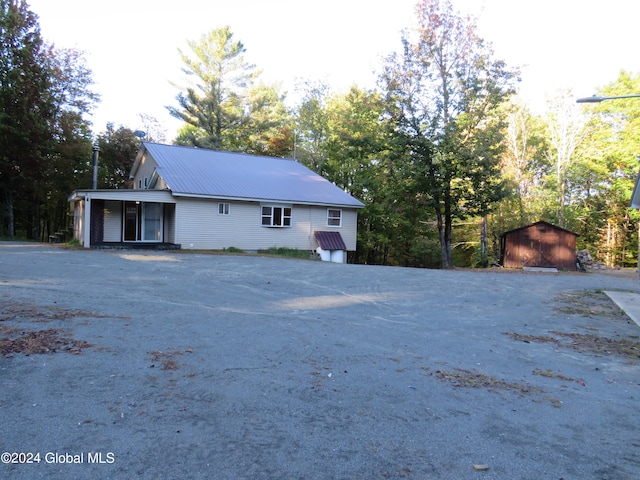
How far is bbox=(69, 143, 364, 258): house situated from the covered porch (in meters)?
0.04

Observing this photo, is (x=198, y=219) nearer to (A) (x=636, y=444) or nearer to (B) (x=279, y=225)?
(B) (x=279, y=225)

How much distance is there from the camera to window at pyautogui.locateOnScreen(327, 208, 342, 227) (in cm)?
2483

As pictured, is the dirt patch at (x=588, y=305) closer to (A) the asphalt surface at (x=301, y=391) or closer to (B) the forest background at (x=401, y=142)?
(A) the asphalt surface at (x=301, y=391)

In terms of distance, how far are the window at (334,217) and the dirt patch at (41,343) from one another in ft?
65.8

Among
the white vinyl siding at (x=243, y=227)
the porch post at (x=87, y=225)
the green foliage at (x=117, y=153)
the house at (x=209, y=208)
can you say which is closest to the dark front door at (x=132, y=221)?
the house at (x=209, y=208)

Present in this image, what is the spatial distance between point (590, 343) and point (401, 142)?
17.9m

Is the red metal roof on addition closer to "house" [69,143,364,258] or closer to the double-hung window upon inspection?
"house" [69,143,364,258]

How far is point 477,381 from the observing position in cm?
464

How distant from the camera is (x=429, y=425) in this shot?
11.5 ft

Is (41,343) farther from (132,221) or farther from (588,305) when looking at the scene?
(132,221)

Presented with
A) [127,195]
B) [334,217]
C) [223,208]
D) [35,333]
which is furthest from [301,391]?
[334,217]

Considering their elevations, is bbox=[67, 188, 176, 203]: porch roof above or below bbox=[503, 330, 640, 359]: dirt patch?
above

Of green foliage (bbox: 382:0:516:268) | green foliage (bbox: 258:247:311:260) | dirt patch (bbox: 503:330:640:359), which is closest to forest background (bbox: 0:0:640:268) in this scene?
green foliage (bbox: 382:0:516:268)

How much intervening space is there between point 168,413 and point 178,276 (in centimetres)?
833
